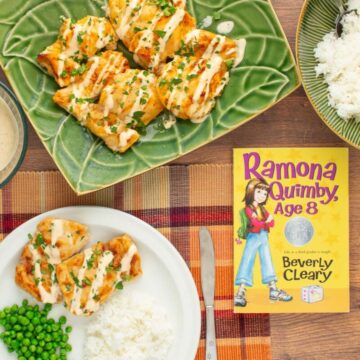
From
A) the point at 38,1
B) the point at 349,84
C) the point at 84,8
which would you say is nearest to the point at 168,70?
the point at 84,8

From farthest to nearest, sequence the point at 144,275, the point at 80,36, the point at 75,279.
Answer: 1. the point at 144,275
2. the point at 75,279
3. the point at 80,36

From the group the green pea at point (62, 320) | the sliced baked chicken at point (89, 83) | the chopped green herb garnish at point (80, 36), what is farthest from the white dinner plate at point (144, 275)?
the chopped green herb garnish at point (80, 36)

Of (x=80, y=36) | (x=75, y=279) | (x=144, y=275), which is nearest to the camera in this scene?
(x=80, y=36)

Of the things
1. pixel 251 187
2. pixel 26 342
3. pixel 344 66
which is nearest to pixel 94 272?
pixel 26 342

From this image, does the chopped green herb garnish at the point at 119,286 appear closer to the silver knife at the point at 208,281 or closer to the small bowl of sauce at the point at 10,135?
the silver knife at the point at 208,281

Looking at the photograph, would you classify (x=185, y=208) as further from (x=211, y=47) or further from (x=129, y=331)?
(x=211, y=47)

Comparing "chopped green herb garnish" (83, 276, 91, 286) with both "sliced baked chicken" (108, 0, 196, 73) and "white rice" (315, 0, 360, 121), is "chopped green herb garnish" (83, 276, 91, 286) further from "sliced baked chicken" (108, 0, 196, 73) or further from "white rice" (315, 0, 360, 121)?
"white rice" (315, 0, 360, 121)
